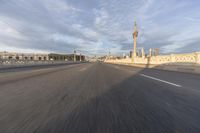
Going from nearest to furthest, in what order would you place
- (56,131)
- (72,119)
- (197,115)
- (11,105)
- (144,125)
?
(56,131) → (144,125) → (72,119) → (197,115) → (11,105)

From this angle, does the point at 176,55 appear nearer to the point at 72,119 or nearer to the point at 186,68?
the point at 186,68

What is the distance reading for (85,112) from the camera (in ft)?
10.3

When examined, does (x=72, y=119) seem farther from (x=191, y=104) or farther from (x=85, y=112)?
(x=191, y=104)

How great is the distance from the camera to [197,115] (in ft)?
9.90

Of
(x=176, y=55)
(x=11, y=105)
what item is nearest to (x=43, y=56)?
(x=176, y=55)

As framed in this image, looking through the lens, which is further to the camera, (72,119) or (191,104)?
(191,104)

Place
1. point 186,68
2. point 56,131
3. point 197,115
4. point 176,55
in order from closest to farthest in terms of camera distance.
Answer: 1. point 56,131
2. point 197,115
3. point 186,68
4. point 176,55

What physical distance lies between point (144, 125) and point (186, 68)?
17169mm

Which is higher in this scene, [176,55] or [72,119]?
[176,55]

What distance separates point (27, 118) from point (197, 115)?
12.7 ft

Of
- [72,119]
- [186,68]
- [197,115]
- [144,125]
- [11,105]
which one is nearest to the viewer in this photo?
[144,125]

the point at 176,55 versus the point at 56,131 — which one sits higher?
the point at 176,55

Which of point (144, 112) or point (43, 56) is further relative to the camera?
point (43, 56)

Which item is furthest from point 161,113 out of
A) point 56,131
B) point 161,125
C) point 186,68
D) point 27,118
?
point 186,68
